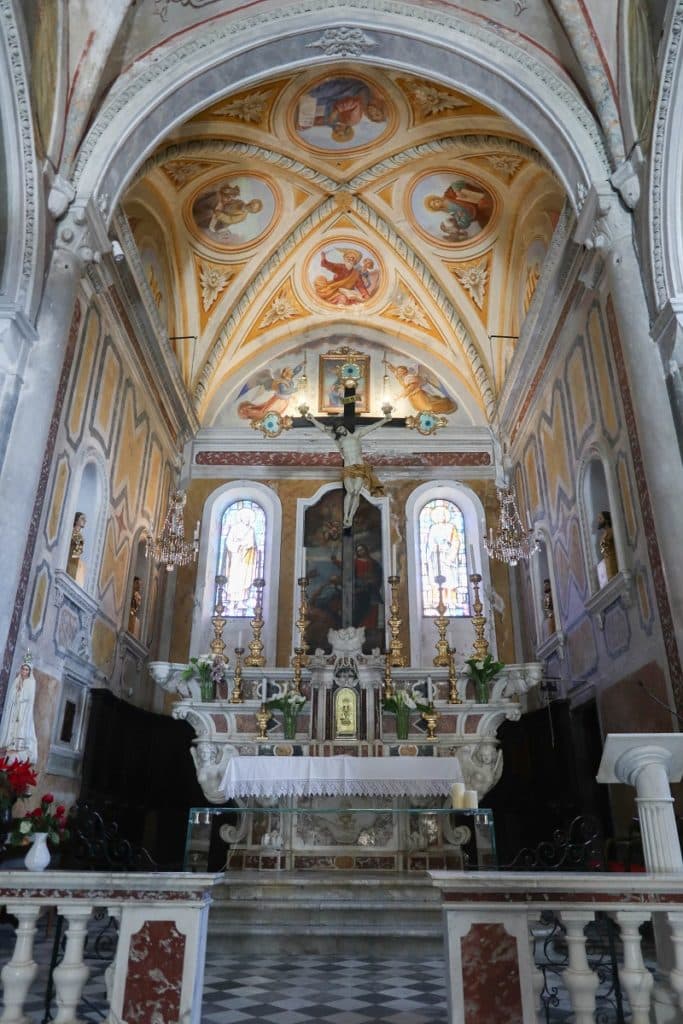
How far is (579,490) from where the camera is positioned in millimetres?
10391

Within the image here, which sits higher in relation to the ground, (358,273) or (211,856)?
(358,273)

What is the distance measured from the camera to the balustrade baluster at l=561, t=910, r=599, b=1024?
10.3 ft

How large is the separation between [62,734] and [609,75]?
9945 millimetres

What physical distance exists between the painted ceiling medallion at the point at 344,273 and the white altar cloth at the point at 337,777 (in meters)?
10.9

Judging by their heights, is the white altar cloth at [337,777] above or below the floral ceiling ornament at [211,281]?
below

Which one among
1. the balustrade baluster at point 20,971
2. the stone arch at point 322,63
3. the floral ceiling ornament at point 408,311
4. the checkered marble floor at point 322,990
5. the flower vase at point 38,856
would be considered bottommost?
the checkered marble floor at point 322,990

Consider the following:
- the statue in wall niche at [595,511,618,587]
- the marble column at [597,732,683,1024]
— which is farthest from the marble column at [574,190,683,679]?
the marble column at [597,732,683,1024]

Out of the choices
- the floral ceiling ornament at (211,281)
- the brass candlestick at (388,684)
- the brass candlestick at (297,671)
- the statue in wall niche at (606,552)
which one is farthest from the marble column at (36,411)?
the statue in wall niche at (606,552)

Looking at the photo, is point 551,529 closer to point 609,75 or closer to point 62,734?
point 609,75

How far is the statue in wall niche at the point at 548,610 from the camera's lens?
39.5ft

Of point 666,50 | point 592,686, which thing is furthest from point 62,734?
point 666,50

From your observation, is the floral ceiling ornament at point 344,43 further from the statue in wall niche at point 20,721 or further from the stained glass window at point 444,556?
the statue in wall niche at point 20,721

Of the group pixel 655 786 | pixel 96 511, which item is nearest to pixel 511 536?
pixel 96 511

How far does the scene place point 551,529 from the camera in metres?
11.9
